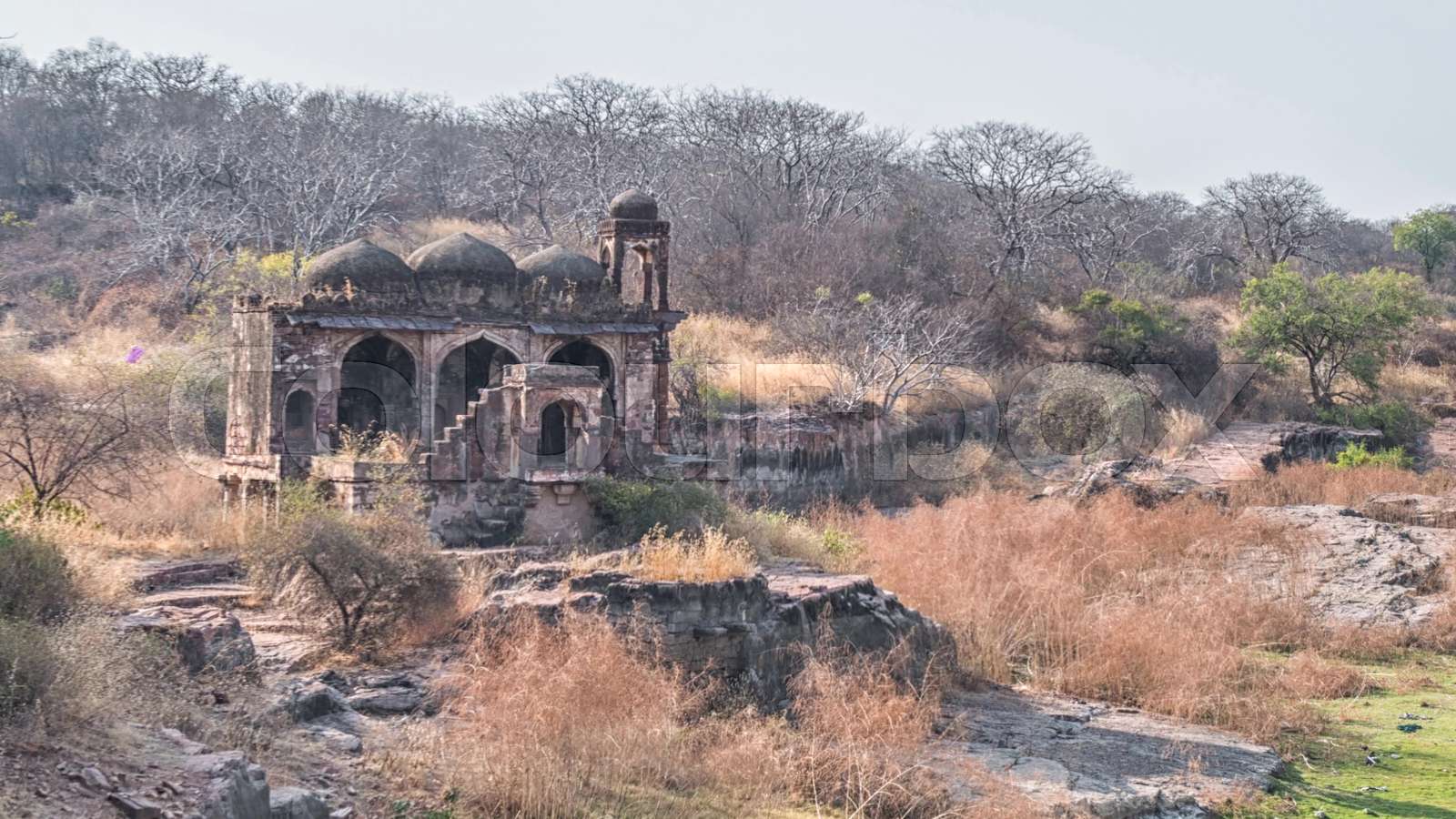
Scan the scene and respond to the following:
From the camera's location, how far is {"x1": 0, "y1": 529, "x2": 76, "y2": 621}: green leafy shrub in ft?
27.9

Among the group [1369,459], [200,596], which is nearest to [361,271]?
[200,596]

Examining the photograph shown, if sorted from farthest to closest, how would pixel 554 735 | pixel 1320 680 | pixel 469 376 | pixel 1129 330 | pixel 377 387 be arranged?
pixel 1129 330
pixel 469 376
pixel 377 387
pixel 1320 680
pixel 554 735

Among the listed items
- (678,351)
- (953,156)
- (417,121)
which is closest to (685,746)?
(678,351)

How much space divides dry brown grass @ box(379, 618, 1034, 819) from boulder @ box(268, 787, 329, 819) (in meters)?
0.79

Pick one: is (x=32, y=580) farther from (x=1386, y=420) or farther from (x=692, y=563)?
(x=1386, y=420)

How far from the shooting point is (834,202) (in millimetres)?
37344

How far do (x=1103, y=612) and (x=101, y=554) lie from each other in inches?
352

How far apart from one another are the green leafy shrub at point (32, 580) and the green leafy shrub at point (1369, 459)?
19.0 m

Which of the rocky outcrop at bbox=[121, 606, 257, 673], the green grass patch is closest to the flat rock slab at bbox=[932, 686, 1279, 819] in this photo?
the green grass patch

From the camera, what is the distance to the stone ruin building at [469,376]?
14852mm

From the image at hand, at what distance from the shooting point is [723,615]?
1048cm

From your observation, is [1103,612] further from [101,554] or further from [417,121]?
[417,121]

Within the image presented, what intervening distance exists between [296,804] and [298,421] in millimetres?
11615

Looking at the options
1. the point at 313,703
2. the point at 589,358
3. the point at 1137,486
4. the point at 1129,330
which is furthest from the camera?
the point at 1129,330
